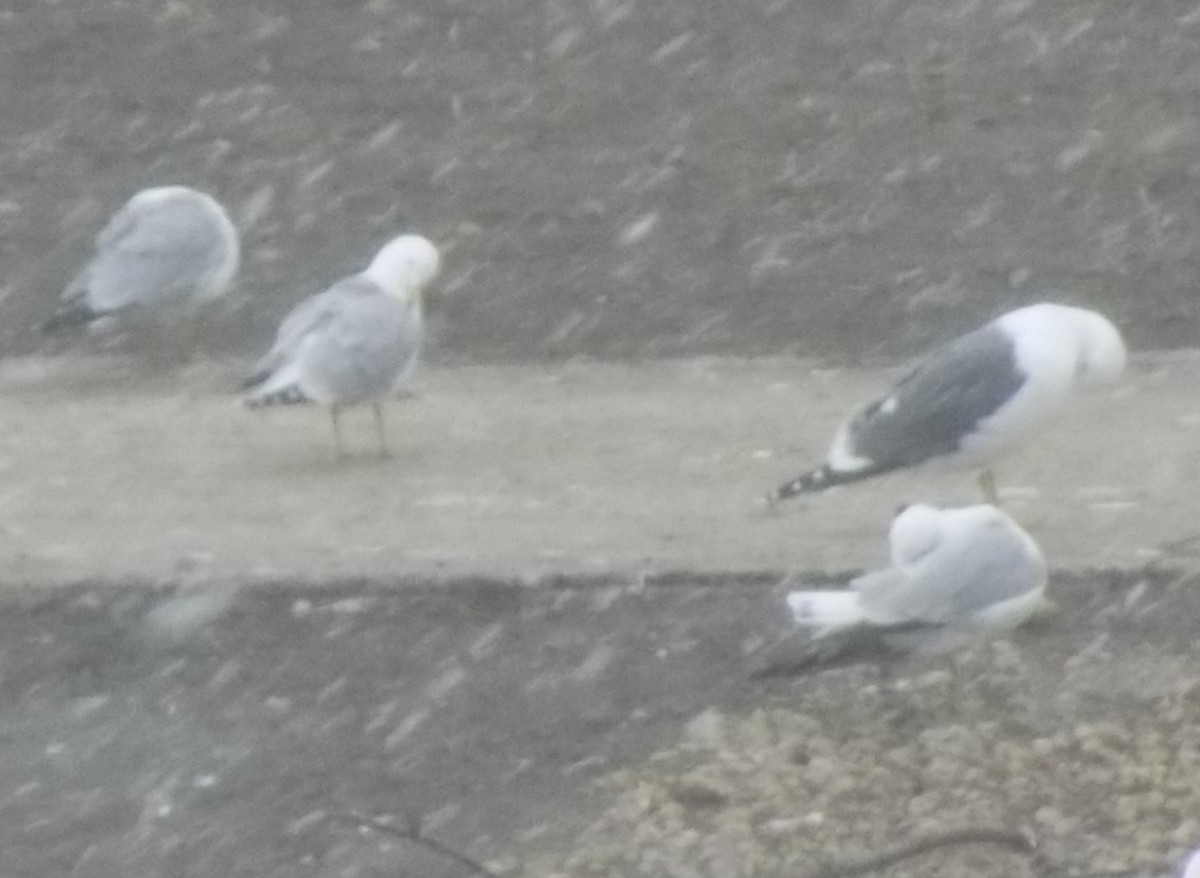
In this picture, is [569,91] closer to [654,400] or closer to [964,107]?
[964,107]

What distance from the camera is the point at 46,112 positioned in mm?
12969

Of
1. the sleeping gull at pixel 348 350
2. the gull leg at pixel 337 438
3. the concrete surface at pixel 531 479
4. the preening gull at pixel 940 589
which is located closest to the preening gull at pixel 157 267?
the concrete surface at pixel 531 479

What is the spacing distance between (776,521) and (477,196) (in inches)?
170

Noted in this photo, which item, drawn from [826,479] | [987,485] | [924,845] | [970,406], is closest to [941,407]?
[970,406]

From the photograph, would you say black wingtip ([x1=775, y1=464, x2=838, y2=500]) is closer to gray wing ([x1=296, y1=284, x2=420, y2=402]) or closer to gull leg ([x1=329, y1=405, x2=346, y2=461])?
gray wing ([x1=296, y1=284, x2=420, y2=402])

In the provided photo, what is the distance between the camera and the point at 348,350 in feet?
31.3

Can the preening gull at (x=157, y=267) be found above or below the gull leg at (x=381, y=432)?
above

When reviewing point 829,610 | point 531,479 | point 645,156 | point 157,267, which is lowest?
point 829,610

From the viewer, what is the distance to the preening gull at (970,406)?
25.8 feet

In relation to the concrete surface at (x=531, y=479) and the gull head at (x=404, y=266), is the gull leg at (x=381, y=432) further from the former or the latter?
the gull head at (x=404, y=266)

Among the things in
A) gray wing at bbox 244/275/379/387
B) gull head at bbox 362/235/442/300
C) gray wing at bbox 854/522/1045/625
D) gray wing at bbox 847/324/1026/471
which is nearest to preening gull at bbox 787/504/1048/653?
gray wing at bbox 854/522/1045/625

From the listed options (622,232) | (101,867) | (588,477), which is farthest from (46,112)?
(101,867)

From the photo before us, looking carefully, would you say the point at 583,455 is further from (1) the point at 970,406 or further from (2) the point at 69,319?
(2) the point at 69,319

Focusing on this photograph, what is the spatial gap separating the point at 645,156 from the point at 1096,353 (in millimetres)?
4609
